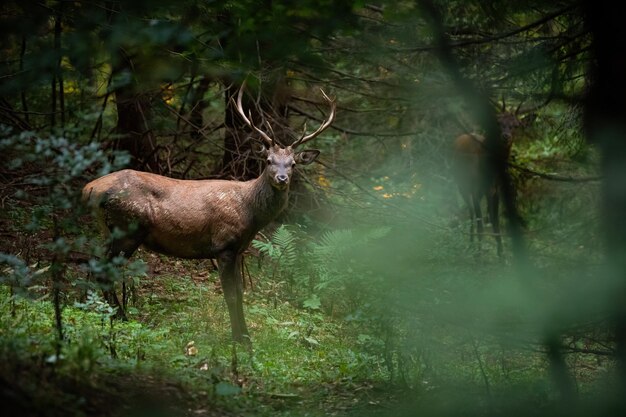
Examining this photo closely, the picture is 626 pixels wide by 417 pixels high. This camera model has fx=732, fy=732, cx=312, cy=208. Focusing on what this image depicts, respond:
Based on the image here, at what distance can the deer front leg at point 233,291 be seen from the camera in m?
7.30

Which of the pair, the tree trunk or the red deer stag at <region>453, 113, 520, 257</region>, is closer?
the tree trunk

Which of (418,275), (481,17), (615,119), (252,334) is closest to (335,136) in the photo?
(252,334)

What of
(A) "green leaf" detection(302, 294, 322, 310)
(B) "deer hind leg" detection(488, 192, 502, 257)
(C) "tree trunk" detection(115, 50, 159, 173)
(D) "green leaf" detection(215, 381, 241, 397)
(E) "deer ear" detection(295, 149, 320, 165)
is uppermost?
(C) "tree trunk" detection(115, 50, 159, 173)

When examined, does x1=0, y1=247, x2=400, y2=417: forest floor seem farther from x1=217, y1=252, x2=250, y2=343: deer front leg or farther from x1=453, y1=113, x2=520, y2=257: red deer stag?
x1=453, y1=113, x2=520, y2=257: red deer stag

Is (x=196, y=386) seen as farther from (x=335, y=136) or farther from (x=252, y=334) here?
(x=335, y=136)

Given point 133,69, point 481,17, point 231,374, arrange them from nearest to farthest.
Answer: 1. point 481,17
2. point 231,374
3. point 133,69

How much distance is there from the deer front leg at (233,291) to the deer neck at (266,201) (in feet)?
1.59

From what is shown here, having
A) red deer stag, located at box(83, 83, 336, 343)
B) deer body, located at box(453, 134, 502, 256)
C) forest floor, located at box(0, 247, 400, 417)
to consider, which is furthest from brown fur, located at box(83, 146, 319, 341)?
deer body, located at box(453, 134, 502, 256)

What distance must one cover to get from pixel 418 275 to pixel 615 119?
147 centimetres

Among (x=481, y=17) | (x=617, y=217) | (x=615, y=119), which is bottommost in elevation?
(x=617, y=217)

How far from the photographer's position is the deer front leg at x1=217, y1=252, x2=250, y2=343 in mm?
7297

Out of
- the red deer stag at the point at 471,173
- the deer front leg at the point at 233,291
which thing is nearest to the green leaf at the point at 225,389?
the deer front leg at the point at 233,291

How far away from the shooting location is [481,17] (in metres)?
5.01

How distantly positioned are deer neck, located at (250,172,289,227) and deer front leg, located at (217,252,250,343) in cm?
48
